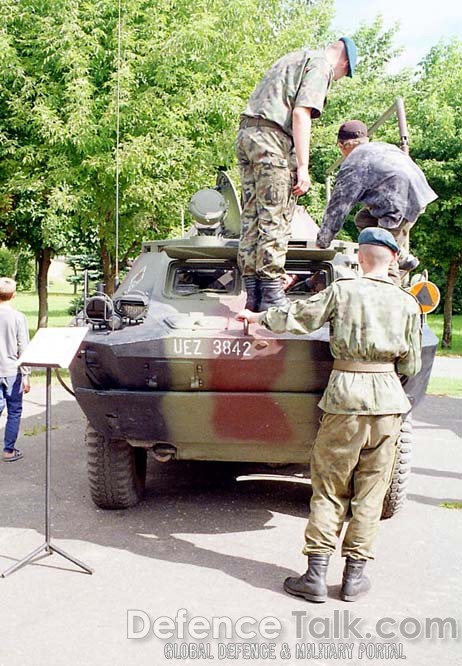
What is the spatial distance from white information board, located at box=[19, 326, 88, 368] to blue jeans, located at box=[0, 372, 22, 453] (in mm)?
2462

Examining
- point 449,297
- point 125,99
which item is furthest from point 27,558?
point 449,297

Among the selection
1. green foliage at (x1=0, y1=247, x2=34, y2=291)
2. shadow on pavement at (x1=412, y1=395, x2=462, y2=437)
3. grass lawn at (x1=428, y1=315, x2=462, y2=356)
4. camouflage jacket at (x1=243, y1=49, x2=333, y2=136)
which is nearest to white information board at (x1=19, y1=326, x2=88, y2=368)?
camouflage jacket at (x1=243, y1=49, x2=333, y2=136)

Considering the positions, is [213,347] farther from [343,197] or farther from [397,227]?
[397,227]

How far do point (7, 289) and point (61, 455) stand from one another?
1.51 m

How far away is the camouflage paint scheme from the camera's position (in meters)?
4.84

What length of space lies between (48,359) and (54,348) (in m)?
0.10

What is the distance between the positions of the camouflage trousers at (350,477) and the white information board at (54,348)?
1.38 m

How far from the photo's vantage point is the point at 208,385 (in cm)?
494

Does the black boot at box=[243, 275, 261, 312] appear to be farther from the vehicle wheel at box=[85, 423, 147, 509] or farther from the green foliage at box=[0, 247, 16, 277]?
the green foliage at box=[0, 247, 16, 277]

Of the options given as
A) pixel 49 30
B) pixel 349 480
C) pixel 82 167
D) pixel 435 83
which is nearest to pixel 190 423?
pixel 349 480

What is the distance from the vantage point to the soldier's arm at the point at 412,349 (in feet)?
14.5

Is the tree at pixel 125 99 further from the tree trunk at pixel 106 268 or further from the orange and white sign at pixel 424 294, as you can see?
the orange and white sign at pixel 424 294

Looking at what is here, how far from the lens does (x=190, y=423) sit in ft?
16.6

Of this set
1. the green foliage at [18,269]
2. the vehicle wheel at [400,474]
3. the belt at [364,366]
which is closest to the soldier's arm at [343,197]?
the belt at [364,366]
